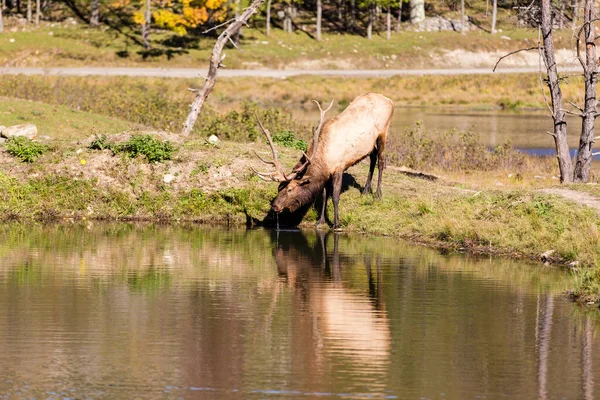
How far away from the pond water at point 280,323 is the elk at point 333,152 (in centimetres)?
113

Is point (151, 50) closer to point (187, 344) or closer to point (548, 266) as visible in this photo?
point (548, 266)

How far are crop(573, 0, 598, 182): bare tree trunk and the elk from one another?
17.5 ft

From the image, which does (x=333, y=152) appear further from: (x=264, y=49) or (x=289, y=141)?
(x=264, y=49)

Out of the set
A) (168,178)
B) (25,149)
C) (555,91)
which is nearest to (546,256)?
(555,91)

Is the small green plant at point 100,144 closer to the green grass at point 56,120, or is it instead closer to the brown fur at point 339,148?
the green grass at point 56,120

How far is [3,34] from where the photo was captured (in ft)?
282

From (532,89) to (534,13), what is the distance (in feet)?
154

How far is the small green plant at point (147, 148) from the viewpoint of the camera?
26.9 meters

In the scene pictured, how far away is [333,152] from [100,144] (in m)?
6.30

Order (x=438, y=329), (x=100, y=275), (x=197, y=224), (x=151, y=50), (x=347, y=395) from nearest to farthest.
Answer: (x=347, y=395)
(x=438, y=329)
(x=100, y=275)
(x=197, y=224)
(x=151, y=50)

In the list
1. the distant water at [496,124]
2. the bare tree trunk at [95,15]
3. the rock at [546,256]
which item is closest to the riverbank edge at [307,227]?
the rock at [546,256]

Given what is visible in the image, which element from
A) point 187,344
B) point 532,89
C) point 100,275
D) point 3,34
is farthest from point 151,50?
point 187,344

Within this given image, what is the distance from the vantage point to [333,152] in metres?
24.2

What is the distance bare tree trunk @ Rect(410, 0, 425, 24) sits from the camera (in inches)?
4151
